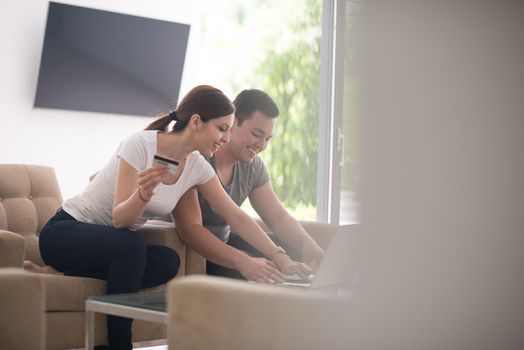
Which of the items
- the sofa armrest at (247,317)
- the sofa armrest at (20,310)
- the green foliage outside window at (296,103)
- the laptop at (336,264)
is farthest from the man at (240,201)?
the green foliage outside window at (296,103)

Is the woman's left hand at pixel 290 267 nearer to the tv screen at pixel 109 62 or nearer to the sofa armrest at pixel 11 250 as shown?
the sofa armrest at pixel 11 250

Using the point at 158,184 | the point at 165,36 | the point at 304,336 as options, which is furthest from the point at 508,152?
the point at 165,36

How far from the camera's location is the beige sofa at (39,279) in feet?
5.49

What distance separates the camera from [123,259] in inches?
115

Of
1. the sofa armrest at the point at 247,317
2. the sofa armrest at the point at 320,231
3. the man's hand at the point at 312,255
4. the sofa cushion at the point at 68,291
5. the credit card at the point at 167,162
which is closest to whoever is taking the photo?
the sofa armrest at the point at 247,317

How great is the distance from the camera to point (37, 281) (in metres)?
1.71

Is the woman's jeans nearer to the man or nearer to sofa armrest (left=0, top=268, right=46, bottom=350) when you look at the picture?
the man

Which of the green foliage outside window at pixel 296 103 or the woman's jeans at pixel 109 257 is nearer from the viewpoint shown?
the woman's jeans at pixel 109 257

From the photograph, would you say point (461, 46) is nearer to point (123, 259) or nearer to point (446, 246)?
point (446, 246)

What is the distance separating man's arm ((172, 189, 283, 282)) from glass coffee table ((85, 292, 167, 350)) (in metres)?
0.53

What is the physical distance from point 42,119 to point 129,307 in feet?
10.0

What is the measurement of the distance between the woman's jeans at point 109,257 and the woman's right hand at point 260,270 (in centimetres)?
34

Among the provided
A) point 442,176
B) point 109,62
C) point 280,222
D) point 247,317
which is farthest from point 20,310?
point 109,62

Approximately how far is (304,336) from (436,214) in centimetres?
33
